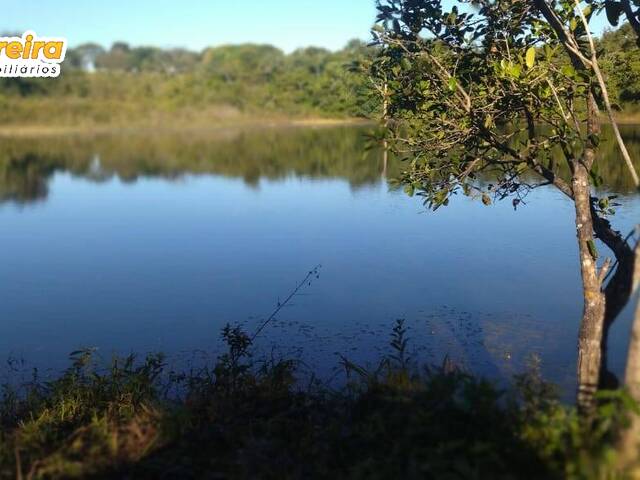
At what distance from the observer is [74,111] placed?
169 feet

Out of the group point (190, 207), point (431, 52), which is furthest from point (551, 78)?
point (190, 207)

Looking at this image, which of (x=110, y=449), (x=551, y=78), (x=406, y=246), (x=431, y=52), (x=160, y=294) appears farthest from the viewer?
(x=406, y=246)

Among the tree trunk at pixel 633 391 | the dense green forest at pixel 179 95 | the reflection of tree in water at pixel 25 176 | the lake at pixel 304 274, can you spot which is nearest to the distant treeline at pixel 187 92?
the dense green forest at pixel 179 95

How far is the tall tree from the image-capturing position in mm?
4367

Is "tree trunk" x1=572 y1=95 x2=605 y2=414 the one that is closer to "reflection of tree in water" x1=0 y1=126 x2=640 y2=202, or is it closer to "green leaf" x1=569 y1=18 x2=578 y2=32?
"green leaf" x1=569 y1=18 x2=578 y2=32

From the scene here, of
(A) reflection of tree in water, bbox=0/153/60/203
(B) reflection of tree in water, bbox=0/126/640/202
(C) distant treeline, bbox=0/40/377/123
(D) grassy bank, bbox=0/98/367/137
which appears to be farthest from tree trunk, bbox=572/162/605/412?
(D) grassy bank, bbox=0/98/367/137

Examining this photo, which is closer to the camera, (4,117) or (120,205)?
(120,205)

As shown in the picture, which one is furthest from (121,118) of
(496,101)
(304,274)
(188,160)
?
(496,101)

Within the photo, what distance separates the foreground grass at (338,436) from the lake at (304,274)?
184cm

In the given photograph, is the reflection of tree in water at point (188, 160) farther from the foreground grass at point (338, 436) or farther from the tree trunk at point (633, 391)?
the tree trunk at point (633, 391)

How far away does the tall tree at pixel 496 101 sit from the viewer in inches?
172

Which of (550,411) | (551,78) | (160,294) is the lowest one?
(160,294)

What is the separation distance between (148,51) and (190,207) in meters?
93.5

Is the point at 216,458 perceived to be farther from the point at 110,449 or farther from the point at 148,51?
the point at 148,51
